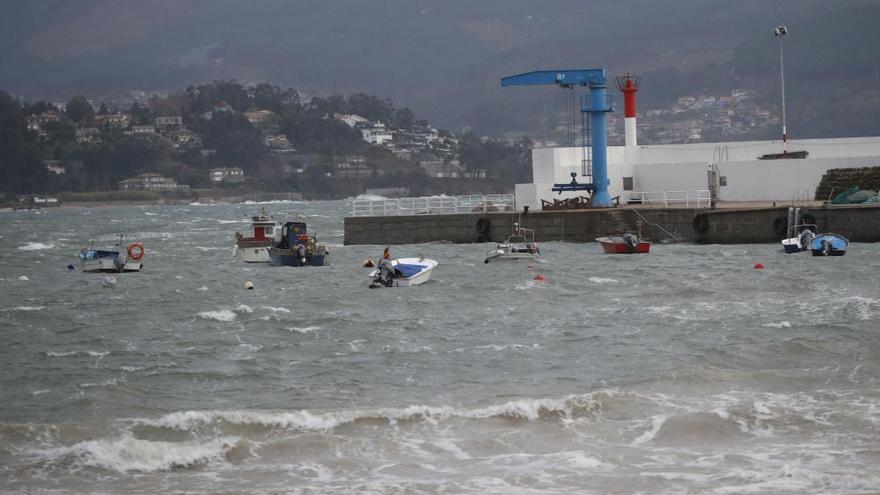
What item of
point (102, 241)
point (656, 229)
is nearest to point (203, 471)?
point (656, 229)

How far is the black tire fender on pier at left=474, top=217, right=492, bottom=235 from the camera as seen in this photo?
5312cm

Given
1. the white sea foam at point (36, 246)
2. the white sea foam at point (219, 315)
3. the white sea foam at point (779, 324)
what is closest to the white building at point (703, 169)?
the white sea foam at point (219, 315)

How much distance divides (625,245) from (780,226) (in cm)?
559

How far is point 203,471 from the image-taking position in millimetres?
17047

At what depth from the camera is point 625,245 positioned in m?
46.2

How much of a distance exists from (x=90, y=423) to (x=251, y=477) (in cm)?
366

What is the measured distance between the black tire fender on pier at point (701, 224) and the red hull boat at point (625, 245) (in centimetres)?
351

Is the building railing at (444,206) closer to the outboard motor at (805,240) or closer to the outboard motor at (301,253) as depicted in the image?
the outboard motor at (301,253)

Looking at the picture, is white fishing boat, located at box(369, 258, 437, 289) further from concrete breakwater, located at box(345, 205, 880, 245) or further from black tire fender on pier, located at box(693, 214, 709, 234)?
black tire fender on pier, located at box(693, 214, 709, 234)

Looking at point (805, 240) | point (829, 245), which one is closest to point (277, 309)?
point (829, 245)

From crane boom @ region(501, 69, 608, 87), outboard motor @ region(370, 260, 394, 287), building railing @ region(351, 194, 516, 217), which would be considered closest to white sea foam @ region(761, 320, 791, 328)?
outboard motor @ region(370, 260, 394, 287)

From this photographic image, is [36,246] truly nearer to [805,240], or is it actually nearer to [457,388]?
[805,240]

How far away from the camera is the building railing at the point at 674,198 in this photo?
52812 mm

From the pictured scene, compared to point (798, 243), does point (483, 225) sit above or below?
above
